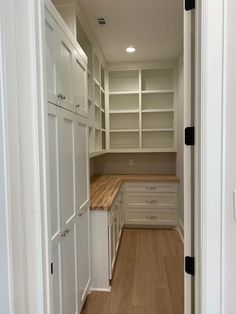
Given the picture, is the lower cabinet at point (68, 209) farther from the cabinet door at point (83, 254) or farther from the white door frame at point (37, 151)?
the white door frame at point (37, 151)

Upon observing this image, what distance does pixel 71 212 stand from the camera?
5.68ft

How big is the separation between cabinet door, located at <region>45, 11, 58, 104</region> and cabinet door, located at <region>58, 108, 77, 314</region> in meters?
0.15

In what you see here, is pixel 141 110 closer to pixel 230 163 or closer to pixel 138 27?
pixel 138 27

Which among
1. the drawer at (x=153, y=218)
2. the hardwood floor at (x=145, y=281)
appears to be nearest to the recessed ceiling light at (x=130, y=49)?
the drawer at (x=153, y=218)

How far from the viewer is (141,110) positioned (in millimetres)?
4504

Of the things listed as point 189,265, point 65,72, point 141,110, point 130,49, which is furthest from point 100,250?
point 130,49

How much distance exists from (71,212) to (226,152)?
115cm

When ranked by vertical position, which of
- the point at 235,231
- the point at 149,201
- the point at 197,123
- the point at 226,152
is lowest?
the point at 149,201

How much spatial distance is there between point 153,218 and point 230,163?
11.7ft

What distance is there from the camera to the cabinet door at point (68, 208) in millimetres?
1555

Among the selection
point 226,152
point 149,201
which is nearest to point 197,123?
point 226,152

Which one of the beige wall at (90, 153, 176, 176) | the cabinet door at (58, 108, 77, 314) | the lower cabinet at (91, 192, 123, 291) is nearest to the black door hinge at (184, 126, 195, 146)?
the cabinet door at (58, 108, 77, 314)

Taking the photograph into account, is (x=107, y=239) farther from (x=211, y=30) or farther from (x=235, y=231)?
(x=211, y=30)

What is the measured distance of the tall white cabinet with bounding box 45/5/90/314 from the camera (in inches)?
53.1
